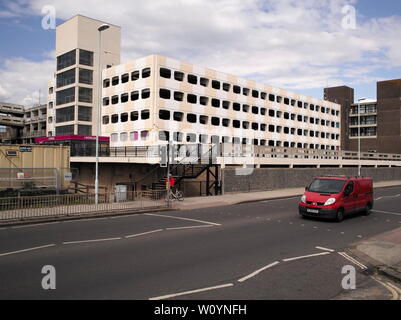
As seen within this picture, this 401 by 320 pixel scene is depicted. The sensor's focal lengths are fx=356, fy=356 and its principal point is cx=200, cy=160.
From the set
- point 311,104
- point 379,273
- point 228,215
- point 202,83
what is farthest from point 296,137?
point 379,273

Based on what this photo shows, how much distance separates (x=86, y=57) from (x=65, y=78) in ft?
16.0

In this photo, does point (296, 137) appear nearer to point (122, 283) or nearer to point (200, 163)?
point (200, 163)

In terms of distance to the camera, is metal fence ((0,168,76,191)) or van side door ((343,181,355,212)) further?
metal fence ((0,168,76,191))

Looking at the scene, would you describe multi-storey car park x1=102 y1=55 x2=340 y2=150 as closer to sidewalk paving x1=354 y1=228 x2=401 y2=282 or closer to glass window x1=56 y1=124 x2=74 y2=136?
glass window x1=56 y1=124 x2=74 y2=136

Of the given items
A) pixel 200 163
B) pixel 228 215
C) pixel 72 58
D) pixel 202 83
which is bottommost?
pixel 228 215

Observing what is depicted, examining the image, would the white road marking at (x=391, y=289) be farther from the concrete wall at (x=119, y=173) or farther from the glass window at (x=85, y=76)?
the glass window at (x=85, y=76)

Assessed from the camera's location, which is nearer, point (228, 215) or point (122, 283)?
point (122, 283)

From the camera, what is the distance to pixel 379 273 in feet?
27.0

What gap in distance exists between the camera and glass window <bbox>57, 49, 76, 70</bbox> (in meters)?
51.7

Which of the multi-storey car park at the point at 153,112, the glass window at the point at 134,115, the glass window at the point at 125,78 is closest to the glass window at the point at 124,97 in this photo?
the multi-storey car park at the point at 153,112

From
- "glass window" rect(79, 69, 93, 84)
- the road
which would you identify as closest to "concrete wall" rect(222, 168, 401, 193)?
the road

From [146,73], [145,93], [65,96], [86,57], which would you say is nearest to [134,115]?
→ [145,93]

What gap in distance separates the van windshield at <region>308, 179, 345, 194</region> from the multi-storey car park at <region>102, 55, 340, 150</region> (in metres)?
26.3

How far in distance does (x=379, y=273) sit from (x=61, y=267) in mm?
7327
